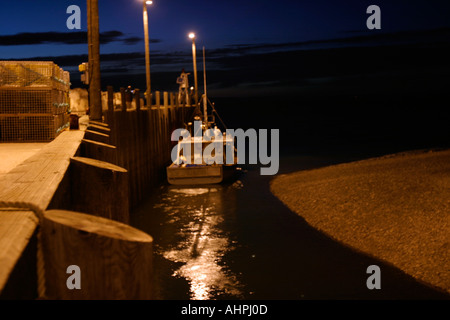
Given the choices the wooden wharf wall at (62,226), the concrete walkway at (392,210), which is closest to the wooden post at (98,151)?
the wooden wharf wall at (62,226)

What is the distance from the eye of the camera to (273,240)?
584 inches

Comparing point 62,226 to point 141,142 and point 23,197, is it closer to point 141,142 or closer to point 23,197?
point 23,197

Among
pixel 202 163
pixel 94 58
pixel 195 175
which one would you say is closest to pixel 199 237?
pixel 94 58

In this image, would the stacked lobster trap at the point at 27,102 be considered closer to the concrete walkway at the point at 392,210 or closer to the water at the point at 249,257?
the water at the point at 249,257

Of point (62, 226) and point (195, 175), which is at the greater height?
point (62, 226)

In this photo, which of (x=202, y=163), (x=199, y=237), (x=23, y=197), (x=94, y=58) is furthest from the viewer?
(x=202, y=163)

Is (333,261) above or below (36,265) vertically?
below

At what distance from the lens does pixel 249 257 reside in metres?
13.3

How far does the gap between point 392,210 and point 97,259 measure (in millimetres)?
14086

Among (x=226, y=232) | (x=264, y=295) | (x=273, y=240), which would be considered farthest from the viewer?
(x=226, y=232)

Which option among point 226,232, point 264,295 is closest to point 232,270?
point 264,295

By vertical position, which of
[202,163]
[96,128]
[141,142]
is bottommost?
[202,163]

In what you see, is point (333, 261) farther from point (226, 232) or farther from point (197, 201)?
point (197, 201)

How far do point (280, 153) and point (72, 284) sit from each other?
40012mm
